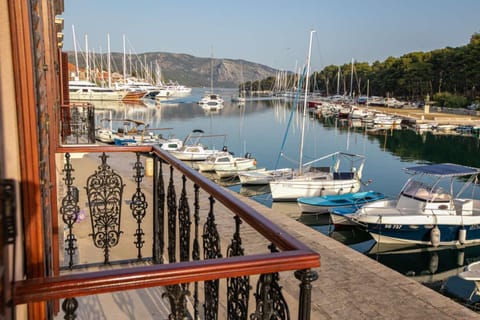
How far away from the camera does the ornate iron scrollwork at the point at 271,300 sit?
1.68 m

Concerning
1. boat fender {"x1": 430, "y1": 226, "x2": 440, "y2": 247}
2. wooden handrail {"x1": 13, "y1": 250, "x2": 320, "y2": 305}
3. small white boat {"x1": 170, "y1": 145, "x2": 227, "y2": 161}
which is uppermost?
wooden handrail {"x1": 13, "y1": 250, "x2": 320, "y2": 305}

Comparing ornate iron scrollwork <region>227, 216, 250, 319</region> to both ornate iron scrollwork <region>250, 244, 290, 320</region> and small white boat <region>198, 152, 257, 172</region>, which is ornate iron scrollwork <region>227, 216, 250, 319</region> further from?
small white boat <region>198, 152, 257, 172</region>

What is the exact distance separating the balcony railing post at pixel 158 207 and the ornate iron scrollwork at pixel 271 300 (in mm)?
2104

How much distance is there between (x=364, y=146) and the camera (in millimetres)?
37188

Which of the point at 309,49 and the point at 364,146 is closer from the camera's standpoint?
the point at 309,49

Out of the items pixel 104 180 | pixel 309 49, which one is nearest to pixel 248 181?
pixel 309 49

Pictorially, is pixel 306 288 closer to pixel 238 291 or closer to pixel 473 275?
pixel 238 291

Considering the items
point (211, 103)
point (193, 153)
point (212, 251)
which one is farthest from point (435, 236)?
point (211, 103)

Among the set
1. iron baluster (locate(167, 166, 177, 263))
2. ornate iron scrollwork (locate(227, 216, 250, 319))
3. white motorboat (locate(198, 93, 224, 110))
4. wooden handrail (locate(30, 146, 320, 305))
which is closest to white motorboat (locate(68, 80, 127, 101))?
white motorboat (locate(198, 93, 224, 110))

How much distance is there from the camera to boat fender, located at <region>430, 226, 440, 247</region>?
45.1ft

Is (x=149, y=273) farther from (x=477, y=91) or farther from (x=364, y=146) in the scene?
(x=477, y=91)

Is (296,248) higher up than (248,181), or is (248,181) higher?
(296,248)

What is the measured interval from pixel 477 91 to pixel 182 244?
2778 inches

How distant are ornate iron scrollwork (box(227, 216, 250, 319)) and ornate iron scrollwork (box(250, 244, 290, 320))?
0.15 meters
